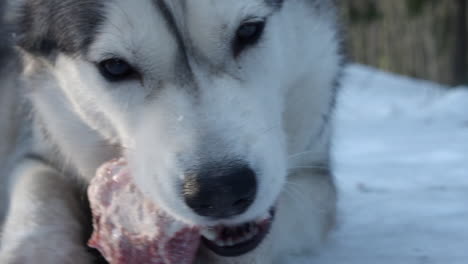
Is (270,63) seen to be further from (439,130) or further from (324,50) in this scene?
(439,130)

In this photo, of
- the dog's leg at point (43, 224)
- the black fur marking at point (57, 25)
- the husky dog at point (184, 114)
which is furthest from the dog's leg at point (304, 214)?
the black fur marking at point (57, 25)

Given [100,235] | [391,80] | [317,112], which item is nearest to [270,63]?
[317,112]

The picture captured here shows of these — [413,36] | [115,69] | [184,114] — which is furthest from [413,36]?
[184,114]

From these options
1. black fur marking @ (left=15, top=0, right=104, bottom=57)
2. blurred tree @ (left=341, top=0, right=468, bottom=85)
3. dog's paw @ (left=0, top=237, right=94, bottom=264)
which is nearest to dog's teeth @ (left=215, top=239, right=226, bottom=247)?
dog's paw @ (left=0, top=237, right=94, bottom=264)

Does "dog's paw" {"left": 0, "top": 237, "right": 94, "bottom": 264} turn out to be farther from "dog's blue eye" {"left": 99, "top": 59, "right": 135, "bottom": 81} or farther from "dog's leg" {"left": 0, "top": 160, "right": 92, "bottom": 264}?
"dog's blue eye" {"left": 99, "top": 59, "right": 135, "bottom": 81}

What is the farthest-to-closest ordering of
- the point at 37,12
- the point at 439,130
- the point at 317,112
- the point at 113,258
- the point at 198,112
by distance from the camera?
the point at 439,130
the point at 317,112
the point at 37,12
the point at 113,258
the point at 198,112

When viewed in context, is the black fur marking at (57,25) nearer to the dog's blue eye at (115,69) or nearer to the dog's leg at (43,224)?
the dog's blue eye at (115,69)
